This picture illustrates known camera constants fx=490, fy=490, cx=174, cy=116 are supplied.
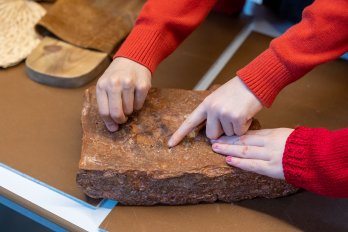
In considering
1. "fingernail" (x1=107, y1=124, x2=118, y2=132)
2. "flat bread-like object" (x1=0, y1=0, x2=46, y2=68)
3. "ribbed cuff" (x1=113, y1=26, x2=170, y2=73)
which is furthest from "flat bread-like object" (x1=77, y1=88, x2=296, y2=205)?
"flat bread-like object" (x1=0, y1=0, x2=46, y2=68)

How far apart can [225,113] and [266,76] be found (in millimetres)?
117

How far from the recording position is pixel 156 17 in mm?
1079

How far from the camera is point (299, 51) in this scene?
958 mm

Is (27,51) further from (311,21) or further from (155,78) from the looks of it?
(311,21)

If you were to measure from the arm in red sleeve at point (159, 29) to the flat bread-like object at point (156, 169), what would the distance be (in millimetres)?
135

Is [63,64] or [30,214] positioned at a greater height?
[63,64]

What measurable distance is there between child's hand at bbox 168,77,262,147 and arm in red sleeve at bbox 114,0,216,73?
0.54 feet

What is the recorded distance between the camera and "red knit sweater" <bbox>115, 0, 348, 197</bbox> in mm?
860

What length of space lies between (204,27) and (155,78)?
30cm

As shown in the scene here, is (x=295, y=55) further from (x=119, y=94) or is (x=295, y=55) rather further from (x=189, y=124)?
(x=119, y=94)

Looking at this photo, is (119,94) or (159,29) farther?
(159,29)

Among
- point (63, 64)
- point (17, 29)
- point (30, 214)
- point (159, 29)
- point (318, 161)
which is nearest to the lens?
point (318, 161)

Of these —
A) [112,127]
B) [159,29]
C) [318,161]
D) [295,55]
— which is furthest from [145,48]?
[318,161]

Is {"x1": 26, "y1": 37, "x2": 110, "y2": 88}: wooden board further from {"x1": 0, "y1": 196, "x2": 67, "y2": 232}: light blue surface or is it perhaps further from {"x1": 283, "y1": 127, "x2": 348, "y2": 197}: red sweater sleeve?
{"x1": 283, "y1": 127, "x2": 348, "y2": 197}: red sweater sleeve
